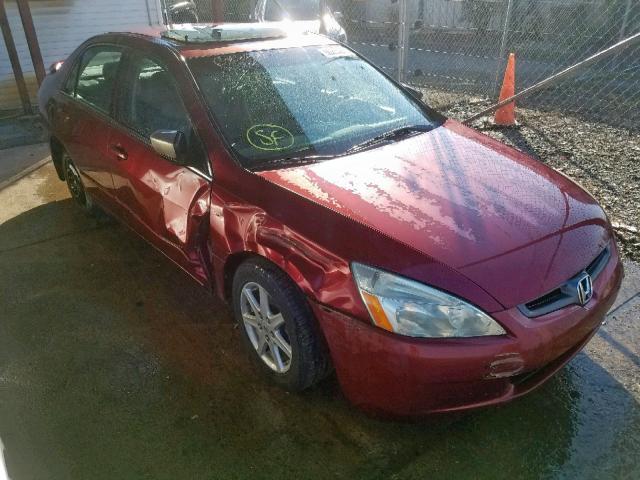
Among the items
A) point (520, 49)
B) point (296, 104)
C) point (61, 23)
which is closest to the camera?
point (296, 104)

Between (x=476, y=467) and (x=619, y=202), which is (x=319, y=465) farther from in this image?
(x=619, y=202)

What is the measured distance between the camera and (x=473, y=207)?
2410 mm

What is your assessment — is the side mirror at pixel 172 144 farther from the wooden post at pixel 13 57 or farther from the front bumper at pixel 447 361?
the wooden post at pixel 13 57

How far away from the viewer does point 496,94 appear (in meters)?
7.46

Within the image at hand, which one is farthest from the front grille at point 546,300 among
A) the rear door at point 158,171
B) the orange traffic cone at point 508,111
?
the orange traffic cone at point 508,111

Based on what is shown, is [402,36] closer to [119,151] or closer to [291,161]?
[119,151]

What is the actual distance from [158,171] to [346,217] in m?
1.28

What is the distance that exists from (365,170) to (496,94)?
553cm

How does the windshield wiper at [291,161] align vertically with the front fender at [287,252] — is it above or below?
above

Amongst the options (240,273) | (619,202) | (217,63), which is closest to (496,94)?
(619,202)

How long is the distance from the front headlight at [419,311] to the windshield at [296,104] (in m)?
0.92

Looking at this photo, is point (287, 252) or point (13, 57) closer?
point (287, 252)

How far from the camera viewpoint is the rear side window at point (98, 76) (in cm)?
356

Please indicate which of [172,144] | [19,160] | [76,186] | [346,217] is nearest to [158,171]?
[172,144]
